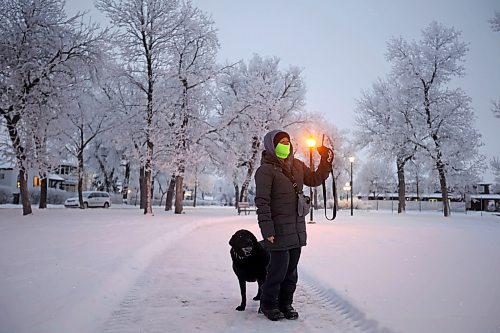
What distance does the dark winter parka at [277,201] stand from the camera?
4.30 meters

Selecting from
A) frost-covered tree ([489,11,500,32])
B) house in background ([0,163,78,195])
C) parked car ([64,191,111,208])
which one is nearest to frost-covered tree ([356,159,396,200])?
house in background ([0,163,78,195])

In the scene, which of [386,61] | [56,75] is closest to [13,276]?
[56,75]

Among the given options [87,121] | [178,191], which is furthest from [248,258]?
[87,121]

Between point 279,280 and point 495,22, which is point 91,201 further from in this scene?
point 279,280

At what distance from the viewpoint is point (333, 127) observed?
141 ft

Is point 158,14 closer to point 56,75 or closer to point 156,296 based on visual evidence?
point 56,75

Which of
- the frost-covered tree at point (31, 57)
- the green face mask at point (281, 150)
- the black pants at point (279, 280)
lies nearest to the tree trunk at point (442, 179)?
the frost-covered tree at point (31, 57)

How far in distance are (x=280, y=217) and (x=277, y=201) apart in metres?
0.19

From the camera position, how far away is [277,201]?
4.44 m

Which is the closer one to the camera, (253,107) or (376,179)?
(253,107)

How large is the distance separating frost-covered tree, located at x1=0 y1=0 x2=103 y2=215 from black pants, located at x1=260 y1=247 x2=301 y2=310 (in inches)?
648

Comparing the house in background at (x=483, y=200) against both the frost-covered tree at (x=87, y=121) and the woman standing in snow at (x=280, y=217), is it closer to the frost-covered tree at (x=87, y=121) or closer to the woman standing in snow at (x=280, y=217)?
the frost-covered tree at (x=87, y=121)

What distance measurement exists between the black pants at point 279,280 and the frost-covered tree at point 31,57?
1645 centimetres

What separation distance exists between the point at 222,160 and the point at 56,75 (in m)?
12.0
